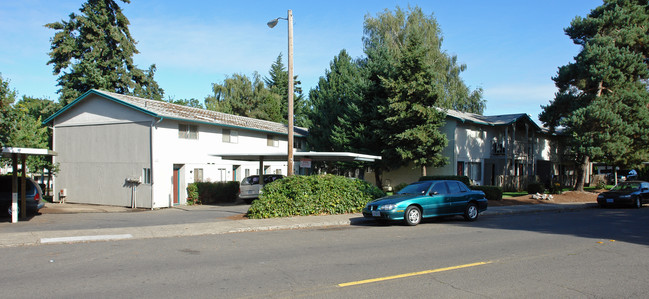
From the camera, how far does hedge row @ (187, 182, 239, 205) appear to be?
80.5ft

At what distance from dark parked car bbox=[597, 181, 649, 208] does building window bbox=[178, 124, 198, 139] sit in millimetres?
21307

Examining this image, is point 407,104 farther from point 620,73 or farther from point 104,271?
point 104,271

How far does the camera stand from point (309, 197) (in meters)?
16.2

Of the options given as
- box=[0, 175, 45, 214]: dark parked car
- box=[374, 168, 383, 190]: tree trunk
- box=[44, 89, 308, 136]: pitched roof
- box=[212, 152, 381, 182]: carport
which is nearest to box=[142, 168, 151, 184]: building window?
box=[44, 89, 308, 136]: pitched roof

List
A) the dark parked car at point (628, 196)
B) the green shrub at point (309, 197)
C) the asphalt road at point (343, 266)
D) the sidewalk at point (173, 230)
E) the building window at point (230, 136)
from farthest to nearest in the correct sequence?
the building window at point (230, 136) < the dark parked car at point (628, 196) < the green shrub at point (309, 197) < the sidewalk at point (173, 230) < the asphalt road at point (343, 266)

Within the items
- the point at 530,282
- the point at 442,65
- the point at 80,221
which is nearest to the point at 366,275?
the point at 530,282

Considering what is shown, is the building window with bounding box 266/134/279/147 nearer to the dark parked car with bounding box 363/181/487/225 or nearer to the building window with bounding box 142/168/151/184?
the building window with bounding box 142/168/151/184

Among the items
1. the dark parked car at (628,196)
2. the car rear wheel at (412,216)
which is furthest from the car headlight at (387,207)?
the dark parked car at (628,196)

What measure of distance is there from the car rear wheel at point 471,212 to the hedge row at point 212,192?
14.8 m

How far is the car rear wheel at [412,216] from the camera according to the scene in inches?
546

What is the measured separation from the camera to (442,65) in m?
42.4

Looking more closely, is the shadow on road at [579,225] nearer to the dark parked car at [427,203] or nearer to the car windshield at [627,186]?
the dark parked car at [427,203]

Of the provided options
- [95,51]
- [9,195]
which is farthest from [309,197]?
[95,51]

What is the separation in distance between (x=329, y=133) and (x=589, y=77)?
1732 cm
